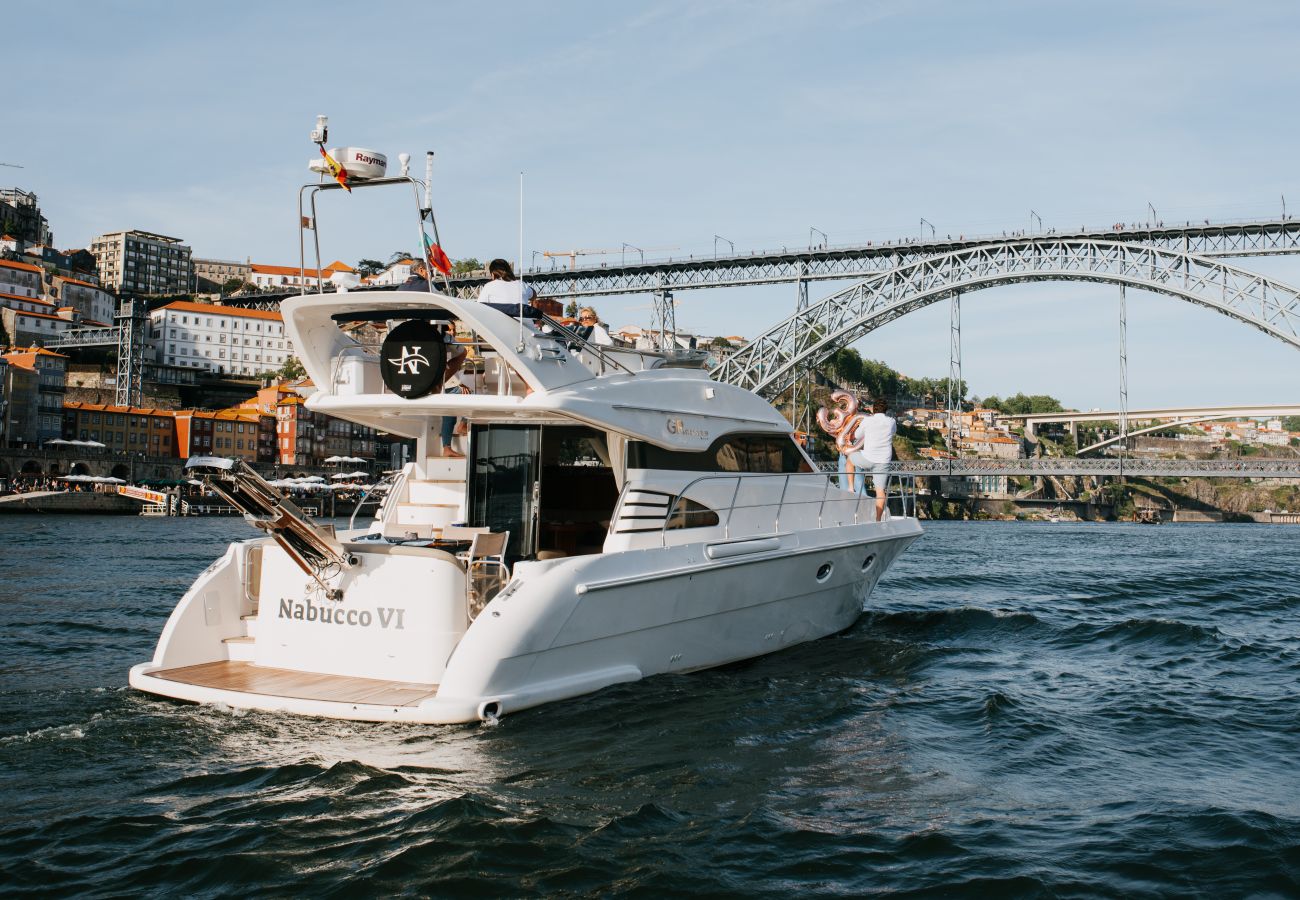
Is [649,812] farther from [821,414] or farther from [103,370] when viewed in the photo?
[103,370]

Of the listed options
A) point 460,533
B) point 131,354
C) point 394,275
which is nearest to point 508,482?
point 460,533

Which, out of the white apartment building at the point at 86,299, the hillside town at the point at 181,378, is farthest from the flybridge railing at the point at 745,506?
the white apartment building at the point at 86,299

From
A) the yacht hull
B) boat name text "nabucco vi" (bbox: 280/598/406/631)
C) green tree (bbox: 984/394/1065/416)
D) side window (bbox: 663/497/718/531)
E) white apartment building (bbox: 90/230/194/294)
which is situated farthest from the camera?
green tree (bbox: 984/394/1065/416)

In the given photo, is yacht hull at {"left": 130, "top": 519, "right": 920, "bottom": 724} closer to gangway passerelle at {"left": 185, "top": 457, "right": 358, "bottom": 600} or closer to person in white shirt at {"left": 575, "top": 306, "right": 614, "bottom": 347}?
gangway passerelle at {"left": 185, "top": 457, "right": 358, "bottom": 600}

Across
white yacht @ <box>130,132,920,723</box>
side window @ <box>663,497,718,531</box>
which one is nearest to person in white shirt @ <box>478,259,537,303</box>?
white yacht @ <box>130,132,920,723</box>

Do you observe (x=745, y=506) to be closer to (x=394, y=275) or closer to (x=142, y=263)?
(x=394, y=275)

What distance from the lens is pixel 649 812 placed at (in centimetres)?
538

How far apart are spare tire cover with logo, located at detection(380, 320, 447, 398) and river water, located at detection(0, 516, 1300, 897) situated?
242cm

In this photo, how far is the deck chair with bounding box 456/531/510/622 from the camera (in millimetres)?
7184

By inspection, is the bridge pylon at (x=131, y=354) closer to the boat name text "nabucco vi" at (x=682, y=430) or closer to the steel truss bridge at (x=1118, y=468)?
the steel truss bridge at (x=1118, y=468)

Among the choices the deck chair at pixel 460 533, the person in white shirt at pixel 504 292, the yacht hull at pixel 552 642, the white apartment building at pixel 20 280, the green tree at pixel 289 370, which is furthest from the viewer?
the green tree at pixel 289 370

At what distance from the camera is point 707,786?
5934 millimetres

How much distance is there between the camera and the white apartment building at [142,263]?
5123 inches

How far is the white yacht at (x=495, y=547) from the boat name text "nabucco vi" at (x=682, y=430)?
24 mm
